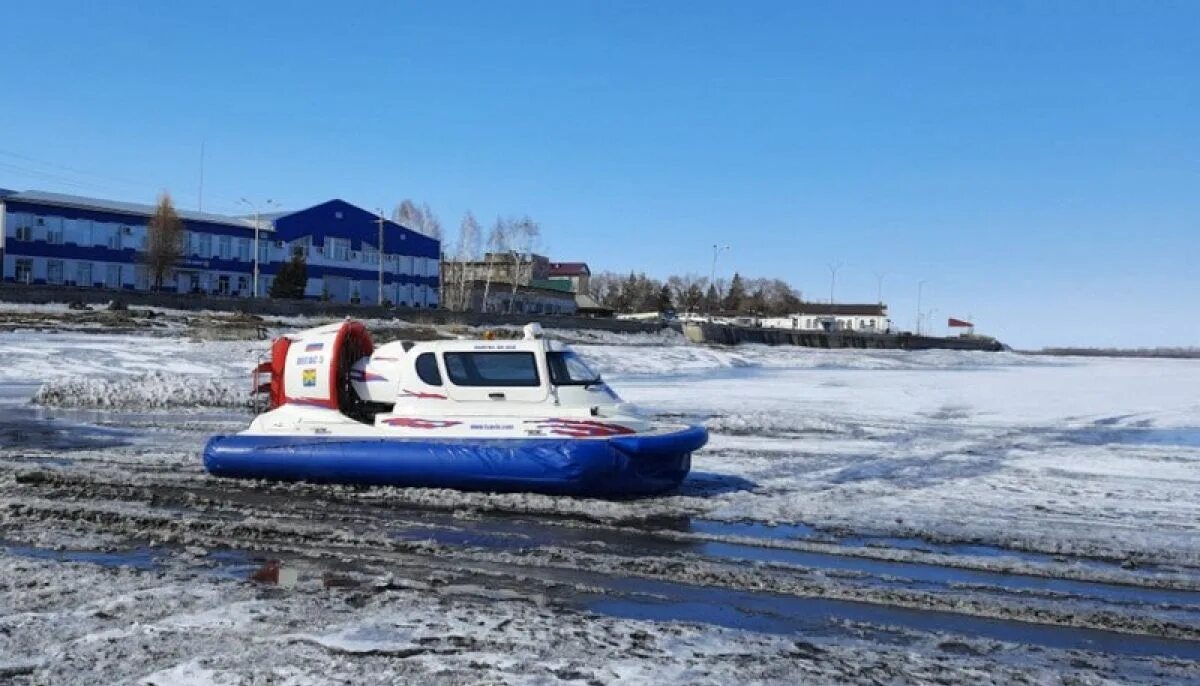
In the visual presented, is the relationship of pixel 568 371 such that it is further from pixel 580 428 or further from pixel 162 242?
pixel 162 242

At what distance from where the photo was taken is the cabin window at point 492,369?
11.2 metres

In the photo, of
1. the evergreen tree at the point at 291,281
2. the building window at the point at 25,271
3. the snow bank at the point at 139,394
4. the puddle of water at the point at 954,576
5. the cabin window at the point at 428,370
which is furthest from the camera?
the evergreen tree at the point at 291,281

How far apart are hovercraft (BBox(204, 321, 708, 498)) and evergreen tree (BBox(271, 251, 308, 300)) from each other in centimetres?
5996

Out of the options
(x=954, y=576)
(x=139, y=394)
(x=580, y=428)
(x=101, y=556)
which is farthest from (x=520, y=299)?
(x=954, y=576)

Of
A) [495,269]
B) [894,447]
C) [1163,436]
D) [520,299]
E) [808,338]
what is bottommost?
[894,447]

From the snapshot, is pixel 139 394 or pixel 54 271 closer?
pixel 139 394

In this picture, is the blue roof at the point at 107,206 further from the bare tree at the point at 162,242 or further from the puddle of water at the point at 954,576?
the puddle of water at the point at 954,576

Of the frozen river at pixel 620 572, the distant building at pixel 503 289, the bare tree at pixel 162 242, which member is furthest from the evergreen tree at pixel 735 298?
the frozen river at pixel 620 572

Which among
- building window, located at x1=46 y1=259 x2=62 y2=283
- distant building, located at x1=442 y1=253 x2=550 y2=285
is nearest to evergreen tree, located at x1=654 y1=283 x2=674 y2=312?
distant building, located at x1=442 y1=253 x2=550 y2=285

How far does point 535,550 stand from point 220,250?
69207mm

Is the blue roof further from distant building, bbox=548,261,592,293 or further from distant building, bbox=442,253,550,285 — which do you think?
distant building, bbox=548,261,592,293

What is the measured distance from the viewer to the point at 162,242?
63.1 metres

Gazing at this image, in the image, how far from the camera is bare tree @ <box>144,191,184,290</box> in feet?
207

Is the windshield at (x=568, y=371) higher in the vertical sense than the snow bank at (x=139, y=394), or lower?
higher
